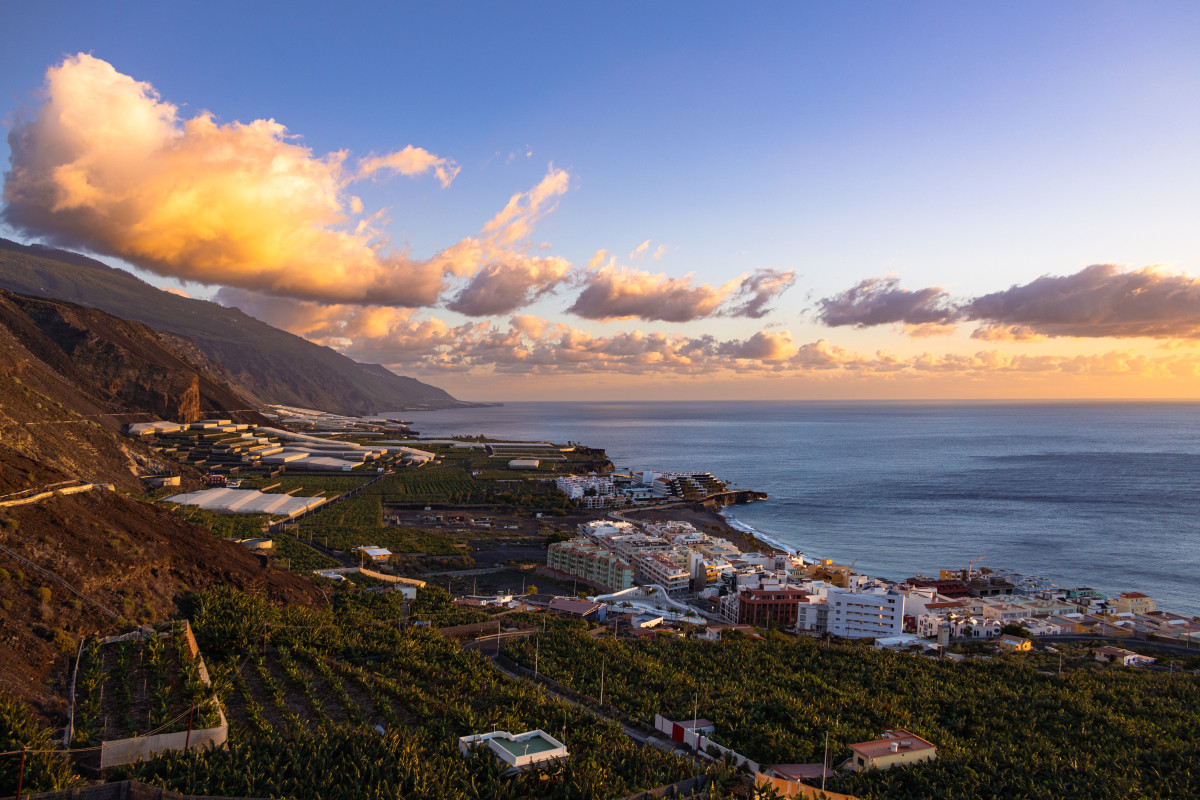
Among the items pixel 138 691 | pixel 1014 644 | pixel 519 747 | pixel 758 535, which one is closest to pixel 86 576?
pixel 138 691

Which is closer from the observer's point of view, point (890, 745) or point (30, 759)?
point (30, 759)

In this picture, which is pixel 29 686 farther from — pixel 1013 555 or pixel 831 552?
pixel 1013 555

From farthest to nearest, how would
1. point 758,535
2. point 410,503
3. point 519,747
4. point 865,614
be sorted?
1. point 410,503
2. point 758,535
3. point 865,614
4. point 519,747

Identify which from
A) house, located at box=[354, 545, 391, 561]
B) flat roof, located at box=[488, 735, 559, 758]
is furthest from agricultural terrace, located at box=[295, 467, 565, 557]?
flat roof, located at box=[488, 735, 559, 758]

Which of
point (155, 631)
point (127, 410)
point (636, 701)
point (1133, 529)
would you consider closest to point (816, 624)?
point (636, 701)

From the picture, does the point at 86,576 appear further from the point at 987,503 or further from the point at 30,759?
the point at 987,503

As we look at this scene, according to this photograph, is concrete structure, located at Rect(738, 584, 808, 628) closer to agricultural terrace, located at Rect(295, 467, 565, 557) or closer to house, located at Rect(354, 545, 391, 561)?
agricultural terrace, located at Rect(295, 467, 565, 557)

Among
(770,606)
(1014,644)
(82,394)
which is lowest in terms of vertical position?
(1014,644)
